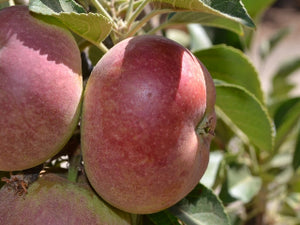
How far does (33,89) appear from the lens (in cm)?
52

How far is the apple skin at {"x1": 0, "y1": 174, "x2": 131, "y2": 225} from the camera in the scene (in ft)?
1.88

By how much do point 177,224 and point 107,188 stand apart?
0.69 feet

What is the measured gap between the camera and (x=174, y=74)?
0.54 m

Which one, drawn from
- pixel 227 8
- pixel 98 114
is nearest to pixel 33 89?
pixel 98 114

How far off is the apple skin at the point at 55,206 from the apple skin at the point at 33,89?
0.05 meters

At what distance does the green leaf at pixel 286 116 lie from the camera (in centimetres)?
103

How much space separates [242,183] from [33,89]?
24.0 inches

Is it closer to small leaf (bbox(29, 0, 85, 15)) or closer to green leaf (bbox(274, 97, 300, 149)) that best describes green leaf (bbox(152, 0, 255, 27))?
small leaf (bbox(29, 0, 85, 15))

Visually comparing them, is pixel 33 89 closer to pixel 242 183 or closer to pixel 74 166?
pixel 74 166

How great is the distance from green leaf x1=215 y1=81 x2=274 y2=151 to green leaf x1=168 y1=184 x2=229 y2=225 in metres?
0.16

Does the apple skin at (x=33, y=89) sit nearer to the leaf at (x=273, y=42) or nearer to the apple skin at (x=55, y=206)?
the apple skin at (x=55, y=206)

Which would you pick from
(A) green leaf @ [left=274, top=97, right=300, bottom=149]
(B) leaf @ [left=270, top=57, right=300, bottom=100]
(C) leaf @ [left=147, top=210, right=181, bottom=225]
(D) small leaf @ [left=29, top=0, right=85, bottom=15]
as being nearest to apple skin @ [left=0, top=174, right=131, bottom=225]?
(C) leaf @ [left=147, top=210, right=181, bottom=225]

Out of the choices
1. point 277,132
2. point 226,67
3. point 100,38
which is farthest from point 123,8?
point 277,132

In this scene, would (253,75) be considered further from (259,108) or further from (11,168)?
(11,168)
